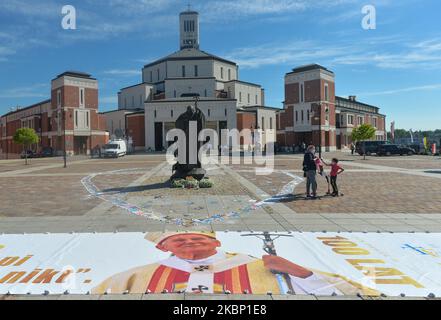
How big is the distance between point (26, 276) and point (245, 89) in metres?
71.1

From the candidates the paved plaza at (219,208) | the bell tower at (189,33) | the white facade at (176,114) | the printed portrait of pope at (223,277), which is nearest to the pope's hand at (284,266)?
the printed portrait of pope at (223,277)

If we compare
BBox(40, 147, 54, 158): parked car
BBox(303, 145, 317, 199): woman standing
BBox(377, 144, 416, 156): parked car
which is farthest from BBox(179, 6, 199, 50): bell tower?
BBox(303, 145, 317, 199): woman standing

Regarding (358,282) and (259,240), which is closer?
(358,282)

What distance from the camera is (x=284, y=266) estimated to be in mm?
5445

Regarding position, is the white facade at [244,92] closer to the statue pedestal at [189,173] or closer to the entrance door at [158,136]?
the entrance door at [158,136]

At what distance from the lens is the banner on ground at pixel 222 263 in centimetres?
468

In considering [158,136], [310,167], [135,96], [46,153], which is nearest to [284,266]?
[310,167]

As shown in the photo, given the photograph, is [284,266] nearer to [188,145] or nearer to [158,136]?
[188,145]

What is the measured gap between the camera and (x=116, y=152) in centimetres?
4375

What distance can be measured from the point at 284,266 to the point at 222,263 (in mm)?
1024

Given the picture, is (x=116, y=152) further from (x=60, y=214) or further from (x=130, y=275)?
(x=130, y=275)

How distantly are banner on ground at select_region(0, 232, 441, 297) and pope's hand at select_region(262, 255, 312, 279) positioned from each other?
2 centimetres

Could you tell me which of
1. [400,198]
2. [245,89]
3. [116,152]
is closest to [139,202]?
[400,198]
